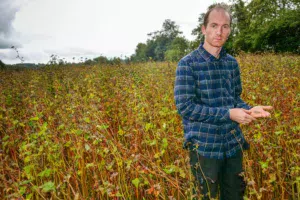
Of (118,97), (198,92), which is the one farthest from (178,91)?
(118,97)

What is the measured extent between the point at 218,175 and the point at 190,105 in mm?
764

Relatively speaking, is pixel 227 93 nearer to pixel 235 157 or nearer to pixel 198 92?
pixel 198 92

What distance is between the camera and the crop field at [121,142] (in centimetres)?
192

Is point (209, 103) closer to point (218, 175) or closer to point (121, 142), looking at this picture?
point (218, 175)

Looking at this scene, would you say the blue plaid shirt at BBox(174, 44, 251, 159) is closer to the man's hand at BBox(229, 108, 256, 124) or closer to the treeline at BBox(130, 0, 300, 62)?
the man's hand at BBox(229, 108, 256, 124)

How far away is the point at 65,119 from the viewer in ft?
9.96

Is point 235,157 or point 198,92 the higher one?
point 198,92

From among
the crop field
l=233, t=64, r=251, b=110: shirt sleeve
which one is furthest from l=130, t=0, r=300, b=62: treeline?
l=233, t=64, r=251, b=110: shirt sleeve

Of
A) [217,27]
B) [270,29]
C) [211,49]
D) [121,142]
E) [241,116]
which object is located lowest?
[121,142]

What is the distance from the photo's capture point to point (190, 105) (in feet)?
5.62

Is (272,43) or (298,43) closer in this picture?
(298,43)

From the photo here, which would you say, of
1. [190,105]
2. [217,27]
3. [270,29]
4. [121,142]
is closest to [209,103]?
[190,105]

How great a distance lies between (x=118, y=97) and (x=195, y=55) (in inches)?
101

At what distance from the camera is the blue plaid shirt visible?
5.64 feet
